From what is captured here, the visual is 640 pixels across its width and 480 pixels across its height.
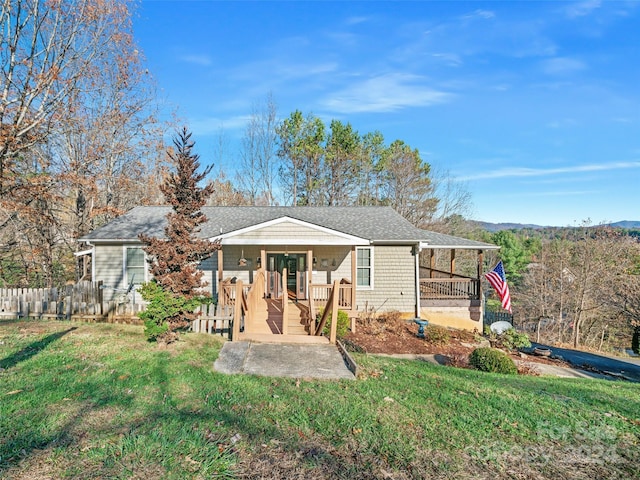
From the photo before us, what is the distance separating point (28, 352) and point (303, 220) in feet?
24.9

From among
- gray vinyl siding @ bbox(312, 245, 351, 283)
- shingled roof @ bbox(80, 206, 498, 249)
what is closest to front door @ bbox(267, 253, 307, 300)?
gray vinyl siding @ bbox(312, 245, 351, 283)

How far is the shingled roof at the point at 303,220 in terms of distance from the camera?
12652 millimetres

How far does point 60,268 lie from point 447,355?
2055 cm

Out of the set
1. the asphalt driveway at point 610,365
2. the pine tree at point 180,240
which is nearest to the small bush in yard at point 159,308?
the pine tree at point 180,240

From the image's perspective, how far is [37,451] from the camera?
10.1 ft

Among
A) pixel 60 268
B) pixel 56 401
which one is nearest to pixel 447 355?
pixel 56 401

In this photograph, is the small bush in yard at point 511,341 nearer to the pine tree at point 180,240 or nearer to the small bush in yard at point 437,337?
the small bush in yard at point 437,337

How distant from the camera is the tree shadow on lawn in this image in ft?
18.3

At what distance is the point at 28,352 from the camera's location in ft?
20.4

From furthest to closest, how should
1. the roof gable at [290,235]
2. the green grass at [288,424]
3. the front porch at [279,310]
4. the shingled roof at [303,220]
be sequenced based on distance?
1. the shingled roof at [303,220]
2. the roof gable at [290,235]
3. the front porch at [279,310]
4. the green grass at [288,424]

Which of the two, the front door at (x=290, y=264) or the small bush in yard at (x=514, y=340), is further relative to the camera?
the front door at (x=290, y=264)

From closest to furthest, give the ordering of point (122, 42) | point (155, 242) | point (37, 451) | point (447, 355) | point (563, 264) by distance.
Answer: point (37, 451) → point (155, 242) → point (447, 355) → point (122, 42) → point (563, 264)

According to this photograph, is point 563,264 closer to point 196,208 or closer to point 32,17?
point 196,208

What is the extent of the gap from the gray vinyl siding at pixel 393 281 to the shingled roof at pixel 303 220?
0.65 meters
